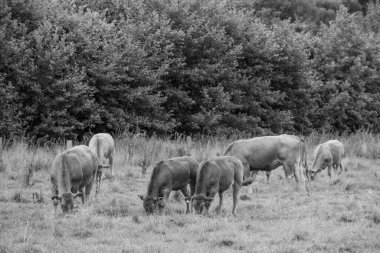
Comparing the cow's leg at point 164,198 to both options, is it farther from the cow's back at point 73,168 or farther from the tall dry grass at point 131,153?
the tall dry grass at point 131,153

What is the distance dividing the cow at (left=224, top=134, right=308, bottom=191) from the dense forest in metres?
9.57

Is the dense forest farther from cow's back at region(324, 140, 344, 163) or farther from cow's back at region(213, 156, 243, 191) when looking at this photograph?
cow's back at region(213, 156, 243, 191)

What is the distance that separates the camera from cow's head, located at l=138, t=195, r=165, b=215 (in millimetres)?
12867

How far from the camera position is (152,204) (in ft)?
42.6

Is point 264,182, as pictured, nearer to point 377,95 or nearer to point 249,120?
point 249,120

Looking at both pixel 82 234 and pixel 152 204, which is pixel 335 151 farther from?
pixel 82 234

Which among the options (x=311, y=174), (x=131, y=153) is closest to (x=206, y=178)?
(x=311, y=174)

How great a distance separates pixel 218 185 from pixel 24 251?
4.91 m

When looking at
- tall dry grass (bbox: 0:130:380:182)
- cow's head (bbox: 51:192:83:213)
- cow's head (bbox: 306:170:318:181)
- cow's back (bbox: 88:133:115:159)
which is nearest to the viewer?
cow's head (bbox: 51:192:83:213)

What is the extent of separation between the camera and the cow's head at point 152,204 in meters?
12.9

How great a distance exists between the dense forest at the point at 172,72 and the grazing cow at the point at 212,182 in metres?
12.5

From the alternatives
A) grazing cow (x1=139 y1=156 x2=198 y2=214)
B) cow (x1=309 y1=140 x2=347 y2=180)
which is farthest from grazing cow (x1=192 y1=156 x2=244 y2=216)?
cow (x1=309 y1=140 x2=347 y2=180)

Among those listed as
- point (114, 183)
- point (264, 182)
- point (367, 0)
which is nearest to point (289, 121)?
point (264, 182)

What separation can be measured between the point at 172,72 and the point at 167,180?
18259 millimetres
